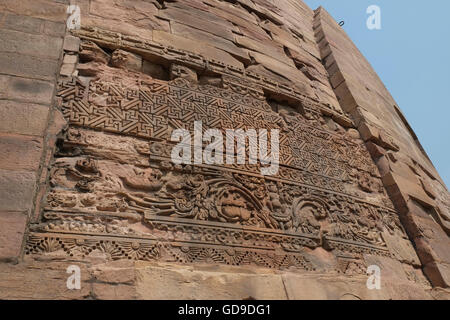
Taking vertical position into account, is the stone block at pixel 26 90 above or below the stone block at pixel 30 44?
below

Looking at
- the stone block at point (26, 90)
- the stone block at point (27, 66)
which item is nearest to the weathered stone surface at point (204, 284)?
the stone block at point (26, 90)

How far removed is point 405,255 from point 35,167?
321 centimetres

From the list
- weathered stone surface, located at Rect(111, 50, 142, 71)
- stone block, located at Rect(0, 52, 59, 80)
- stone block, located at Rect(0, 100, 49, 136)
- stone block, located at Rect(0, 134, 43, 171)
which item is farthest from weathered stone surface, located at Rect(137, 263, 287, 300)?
weathered stone surface, located at Rect(111, 50, 142, 71)

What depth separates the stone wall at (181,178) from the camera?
2203 mm

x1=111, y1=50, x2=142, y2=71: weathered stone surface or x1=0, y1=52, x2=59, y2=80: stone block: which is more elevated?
x1=111, y1=50, x2=142, y2=71: weathered stone surface

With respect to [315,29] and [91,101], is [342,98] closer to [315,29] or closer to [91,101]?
[315,29]

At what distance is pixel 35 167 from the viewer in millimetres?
2238

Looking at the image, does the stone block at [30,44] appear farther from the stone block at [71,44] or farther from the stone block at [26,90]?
the stone block at [26,90]

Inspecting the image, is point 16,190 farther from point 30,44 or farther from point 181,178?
point 30,44

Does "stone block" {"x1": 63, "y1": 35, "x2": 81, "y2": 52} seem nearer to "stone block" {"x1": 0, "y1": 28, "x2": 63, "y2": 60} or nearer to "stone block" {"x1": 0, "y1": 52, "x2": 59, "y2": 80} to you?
"stone block" {"x1": 0, "y1": 28, "x2": 63, "y2": 60}

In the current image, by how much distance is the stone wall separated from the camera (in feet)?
7.23

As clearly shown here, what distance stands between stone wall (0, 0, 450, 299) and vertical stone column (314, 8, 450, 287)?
30 mm

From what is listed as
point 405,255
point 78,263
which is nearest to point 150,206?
point 78,263

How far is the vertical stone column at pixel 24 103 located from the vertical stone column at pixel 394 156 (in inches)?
134
